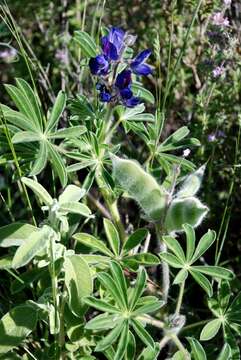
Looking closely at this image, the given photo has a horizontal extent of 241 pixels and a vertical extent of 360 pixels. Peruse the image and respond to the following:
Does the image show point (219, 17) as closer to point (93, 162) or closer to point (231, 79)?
point (231, 79)

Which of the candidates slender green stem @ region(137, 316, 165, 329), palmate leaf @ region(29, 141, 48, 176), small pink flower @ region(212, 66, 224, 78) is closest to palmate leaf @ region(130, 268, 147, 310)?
slender green stem @ region(137, 316, 165, 329)

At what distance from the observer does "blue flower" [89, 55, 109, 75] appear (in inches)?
58.9

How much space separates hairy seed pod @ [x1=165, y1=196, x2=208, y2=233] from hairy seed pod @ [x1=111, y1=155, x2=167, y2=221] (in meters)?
0.03

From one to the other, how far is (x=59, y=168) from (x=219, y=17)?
781 millimetres

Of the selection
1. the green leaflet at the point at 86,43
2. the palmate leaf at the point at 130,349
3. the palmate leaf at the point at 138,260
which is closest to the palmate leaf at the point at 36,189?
the palmate leaf at the point at 138,260

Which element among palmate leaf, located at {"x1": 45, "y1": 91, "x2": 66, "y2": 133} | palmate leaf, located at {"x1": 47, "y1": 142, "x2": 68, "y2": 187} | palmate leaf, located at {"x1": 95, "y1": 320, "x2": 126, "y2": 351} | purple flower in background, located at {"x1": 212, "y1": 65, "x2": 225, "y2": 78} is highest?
palmate leaf, located at {"x1": 45, "y1": 91, "x2": 66, "y2": 133}

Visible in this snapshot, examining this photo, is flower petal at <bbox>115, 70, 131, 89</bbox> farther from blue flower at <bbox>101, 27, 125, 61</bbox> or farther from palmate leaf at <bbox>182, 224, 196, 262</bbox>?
palmate leaf at <bbox>182, 224, 196, 262</bbox>

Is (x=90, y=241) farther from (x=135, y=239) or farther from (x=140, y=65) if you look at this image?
(x=140, y=65)

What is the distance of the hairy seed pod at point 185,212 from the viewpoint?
1397 millimetres

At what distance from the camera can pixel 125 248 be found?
61.3 inches

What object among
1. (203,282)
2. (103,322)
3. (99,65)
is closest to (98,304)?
(103,322)

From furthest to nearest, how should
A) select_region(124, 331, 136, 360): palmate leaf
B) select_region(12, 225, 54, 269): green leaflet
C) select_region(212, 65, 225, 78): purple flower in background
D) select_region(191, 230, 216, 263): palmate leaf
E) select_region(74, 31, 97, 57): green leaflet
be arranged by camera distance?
1. select_region(212, 65, 225, 78): purple flower in background
2. select_region(74, 31, 97, 57): green leaflet
3. select_region(191, 230, 216, 263): palmate leaf
4. select_region(124, 331, 136, 360): palmate leaf
5. select_region(12, 225, 54, 269): green leaflet

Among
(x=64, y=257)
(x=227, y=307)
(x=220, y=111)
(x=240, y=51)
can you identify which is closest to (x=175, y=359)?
(x=227, y=307)

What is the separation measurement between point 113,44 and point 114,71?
0.07m
